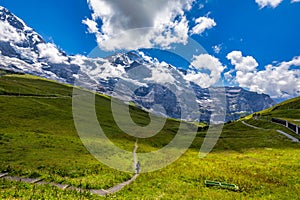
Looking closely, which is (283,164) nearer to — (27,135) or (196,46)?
(196,46)

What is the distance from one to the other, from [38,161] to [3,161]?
4.38m

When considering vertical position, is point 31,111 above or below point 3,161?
above

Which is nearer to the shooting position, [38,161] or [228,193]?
[228,193]

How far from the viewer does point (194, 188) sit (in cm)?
2748

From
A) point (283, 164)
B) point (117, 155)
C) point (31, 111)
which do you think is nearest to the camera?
point (283, 164)

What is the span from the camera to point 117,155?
157 feet

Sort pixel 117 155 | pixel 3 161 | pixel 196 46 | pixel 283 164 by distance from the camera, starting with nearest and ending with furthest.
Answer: pixel 196 46 → pixel 3 161 → pixel 283 164 → pixel 117 155

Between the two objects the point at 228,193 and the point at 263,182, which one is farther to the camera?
the point at 263,182

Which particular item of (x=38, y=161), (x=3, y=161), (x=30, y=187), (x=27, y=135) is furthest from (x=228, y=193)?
(x=27, y=135)

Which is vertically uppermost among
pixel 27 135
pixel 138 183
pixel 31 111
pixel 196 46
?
pixel 196 46

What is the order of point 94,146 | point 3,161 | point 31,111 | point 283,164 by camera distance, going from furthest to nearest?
point 31,111 → point 94,146 → point 283,164 → point 3,161

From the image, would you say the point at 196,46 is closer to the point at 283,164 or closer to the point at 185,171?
the point at 185,171

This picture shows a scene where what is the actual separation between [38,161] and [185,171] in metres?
21.4

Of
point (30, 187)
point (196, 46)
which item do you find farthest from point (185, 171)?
point (30, 187)
